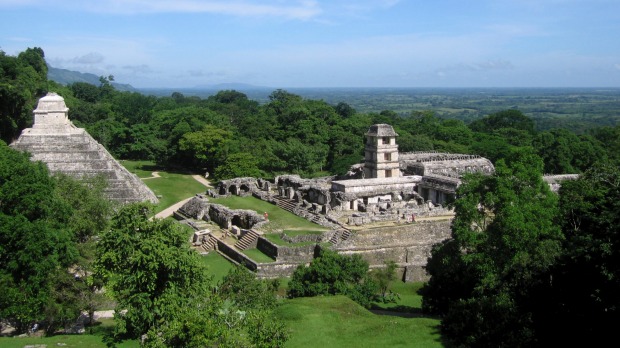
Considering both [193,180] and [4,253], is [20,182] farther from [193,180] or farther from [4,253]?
[193,180]

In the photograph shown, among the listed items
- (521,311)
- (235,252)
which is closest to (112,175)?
(235,252)

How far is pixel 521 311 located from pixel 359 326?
5.68 meters

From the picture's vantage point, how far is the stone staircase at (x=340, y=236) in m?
32.8

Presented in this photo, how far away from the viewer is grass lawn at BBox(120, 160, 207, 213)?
48625 millimetres

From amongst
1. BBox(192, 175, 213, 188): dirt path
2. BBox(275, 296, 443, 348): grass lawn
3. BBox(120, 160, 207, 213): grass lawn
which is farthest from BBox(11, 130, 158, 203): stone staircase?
BBox(275, 296, 443, 348): grass lawn

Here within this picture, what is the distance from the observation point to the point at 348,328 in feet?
69.1

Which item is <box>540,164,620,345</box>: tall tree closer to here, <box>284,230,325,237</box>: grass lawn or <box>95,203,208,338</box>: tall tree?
<box>95,203,208,338</box>: tall tree

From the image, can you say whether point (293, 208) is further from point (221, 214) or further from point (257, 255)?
point (257, 255)

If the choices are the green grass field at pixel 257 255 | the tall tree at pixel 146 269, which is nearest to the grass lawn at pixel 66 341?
the tall tree at pixel 146 269

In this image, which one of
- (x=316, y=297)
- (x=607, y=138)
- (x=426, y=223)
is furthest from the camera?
(x=607, y=138)

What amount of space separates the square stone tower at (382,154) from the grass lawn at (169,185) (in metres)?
16.4

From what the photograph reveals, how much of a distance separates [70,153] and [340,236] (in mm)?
22328

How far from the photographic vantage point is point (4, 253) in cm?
2083

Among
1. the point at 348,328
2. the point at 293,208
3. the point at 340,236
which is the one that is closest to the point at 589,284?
the point at 348,328
